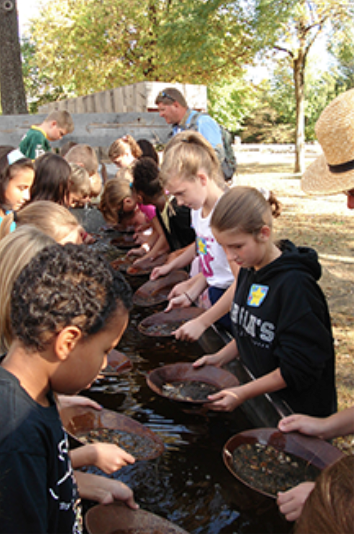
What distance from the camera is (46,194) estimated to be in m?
4.28

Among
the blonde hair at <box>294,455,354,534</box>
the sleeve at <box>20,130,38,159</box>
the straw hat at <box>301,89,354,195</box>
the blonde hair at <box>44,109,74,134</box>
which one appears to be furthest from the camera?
the blonde hair at <box>44,109,74,134</box>

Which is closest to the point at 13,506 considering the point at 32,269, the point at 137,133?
the point at 32,269

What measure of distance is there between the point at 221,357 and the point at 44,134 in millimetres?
5597

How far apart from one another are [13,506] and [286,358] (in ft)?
4.72

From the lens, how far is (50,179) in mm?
4250

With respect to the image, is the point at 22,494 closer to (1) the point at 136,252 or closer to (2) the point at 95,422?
(2) the point at 95,422

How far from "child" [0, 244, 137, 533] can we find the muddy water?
0.61m

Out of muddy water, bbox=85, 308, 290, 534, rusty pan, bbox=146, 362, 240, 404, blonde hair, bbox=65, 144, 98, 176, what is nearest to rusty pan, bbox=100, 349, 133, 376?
muddy water, bbox=85, 308, 290, 534

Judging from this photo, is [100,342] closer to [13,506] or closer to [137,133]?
[13,506]

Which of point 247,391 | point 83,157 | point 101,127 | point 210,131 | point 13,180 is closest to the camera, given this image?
point 247,391

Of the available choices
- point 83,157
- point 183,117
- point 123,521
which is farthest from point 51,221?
point 83,157

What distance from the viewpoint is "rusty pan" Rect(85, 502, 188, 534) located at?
1669 mm

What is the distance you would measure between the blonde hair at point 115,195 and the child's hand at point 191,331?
353 centimetres

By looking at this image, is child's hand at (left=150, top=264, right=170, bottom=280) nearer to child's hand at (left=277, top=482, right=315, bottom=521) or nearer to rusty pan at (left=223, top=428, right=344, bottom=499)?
rusty pan at (left=223, top=428, right=344, bottom=499)
